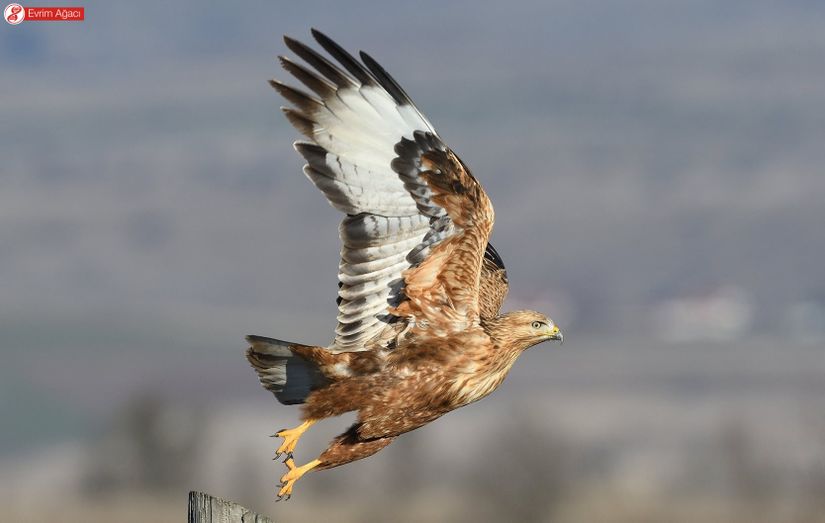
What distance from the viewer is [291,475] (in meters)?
8.01

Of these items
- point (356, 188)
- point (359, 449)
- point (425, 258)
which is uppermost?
point (356, 188)

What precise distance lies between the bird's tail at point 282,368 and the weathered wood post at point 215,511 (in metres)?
2.21

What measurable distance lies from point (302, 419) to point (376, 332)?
0.93 metres

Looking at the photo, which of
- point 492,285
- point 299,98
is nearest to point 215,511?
point 299,98

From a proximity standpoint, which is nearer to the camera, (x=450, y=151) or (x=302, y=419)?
(x=302, y=419)

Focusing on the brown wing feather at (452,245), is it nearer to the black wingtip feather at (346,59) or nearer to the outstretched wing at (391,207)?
the outstretched wing at (391,207)

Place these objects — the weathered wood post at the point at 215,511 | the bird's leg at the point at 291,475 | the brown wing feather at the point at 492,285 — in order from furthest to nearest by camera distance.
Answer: the brown wing feather at the point at 492,285 → the bird's leg at the point at 291,475 → the weathered wood post at the point at 215,511

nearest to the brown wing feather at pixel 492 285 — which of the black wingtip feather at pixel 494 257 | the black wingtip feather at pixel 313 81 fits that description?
the black wingtip feather at pixel 494 257

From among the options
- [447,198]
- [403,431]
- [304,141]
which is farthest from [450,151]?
[403,431]

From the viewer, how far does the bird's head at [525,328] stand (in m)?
8.96

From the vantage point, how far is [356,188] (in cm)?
880

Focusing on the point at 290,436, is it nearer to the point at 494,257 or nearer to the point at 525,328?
the point at 525,328

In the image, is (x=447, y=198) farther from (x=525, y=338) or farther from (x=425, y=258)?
(x=525, y=338)

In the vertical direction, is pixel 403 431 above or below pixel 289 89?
below
